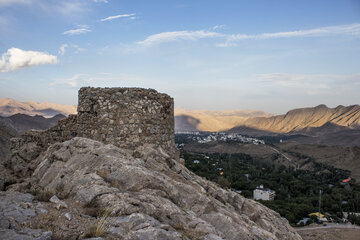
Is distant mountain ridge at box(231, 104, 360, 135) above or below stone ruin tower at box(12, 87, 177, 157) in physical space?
below

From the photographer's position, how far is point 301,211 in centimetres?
3975

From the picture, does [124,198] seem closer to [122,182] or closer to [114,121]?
[122,182]

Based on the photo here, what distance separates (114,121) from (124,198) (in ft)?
14.9

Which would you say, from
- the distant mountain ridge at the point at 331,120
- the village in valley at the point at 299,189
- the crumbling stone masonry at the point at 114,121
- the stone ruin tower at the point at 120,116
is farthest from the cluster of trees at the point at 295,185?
the distant mountain ridge at the point at 331,120

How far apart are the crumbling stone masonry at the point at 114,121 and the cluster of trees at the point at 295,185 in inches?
939

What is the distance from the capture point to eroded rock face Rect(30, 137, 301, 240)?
3.91 meters

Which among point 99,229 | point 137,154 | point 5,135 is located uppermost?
point 137,154

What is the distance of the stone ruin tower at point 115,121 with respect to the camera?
8.54 meters

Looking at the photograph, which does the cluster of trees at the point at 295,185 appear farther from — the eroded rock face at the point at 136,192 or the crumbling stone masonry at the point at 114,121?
the eroded rock face at the point at 136,192

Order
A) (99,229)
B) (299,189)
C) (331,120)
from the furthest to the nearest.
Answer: (331,120)
(299,189)
(99,229)

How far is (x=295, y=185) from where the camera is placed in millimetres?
54844

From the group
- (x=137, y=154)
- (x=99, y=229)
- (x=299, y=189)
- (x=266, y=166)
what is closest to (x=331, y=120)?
(x=266, y=166)

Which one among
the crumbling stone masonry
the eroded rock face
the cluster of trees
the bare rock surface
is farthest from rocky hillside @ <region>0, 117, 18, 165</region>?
the bare rock surface

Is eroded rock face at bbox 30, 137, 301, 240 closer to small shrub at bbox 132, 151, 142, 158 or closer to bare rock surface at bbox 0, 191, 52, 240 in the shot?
small shrub at bbox 132, 151, 142, 158
